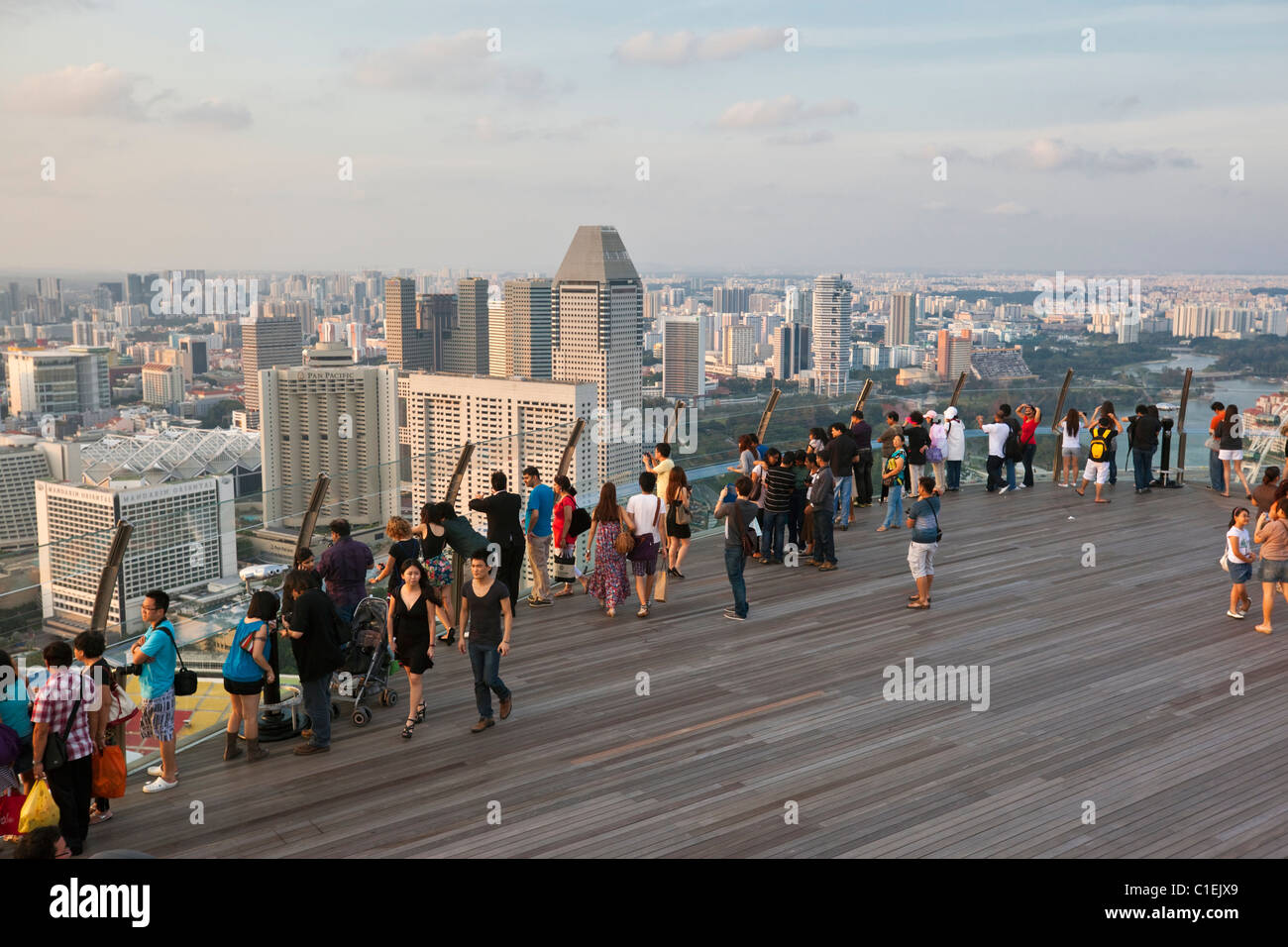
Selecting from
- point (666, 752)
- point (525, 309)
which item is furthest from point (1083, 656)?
point (525, 309)

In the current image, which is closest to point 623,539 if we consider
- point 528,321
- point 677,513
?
point 677,513

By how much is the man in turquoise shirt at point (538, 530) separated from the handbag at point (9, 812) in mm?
5351

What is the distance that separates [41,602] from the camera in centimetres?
684

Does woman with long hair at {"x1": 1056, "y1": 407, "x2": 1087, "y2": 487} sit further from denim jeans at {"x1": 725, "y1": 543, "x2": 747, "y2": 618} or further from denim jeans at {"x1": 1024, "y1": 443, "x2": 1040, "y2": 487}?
denim jeans at {"x1": 725, "y1": 543, "x2": 747, "y2": 618}

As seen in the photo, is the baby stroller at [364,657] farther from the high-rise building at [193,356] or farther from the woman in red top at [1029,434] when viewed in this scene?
the high-rise building at [193,356]

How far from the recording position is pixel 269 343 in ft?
395

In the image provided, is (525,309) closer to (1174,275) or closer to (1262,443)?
(1174,275)

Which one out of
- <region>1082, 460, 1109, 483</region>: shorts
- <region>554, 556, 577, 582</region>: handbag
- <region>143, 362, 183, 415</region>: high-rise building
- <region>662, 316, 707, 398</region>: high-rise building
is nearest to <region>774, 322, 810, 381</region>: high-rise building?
<region>662, 316, 707, 398</region>: high-rise building

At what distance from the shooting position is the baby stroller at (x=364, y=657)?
8125 millimetres

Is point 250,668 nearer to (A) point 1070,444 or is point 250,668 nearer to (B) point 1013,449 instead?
(B) point 1013,449

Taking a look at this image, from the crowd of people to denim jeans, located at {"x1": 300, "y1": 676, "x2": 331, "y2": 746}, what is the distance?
0.05 feet

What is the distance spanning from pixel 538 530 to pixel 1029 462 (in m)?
9.78

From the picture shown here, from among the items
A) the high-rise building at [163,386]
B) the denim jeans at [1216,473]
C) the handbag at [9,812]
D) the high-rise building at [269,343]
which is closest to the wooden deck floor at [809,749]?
the handbag at [9,812]

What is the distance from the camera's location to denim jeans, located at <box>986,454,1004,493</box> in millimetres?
17062
